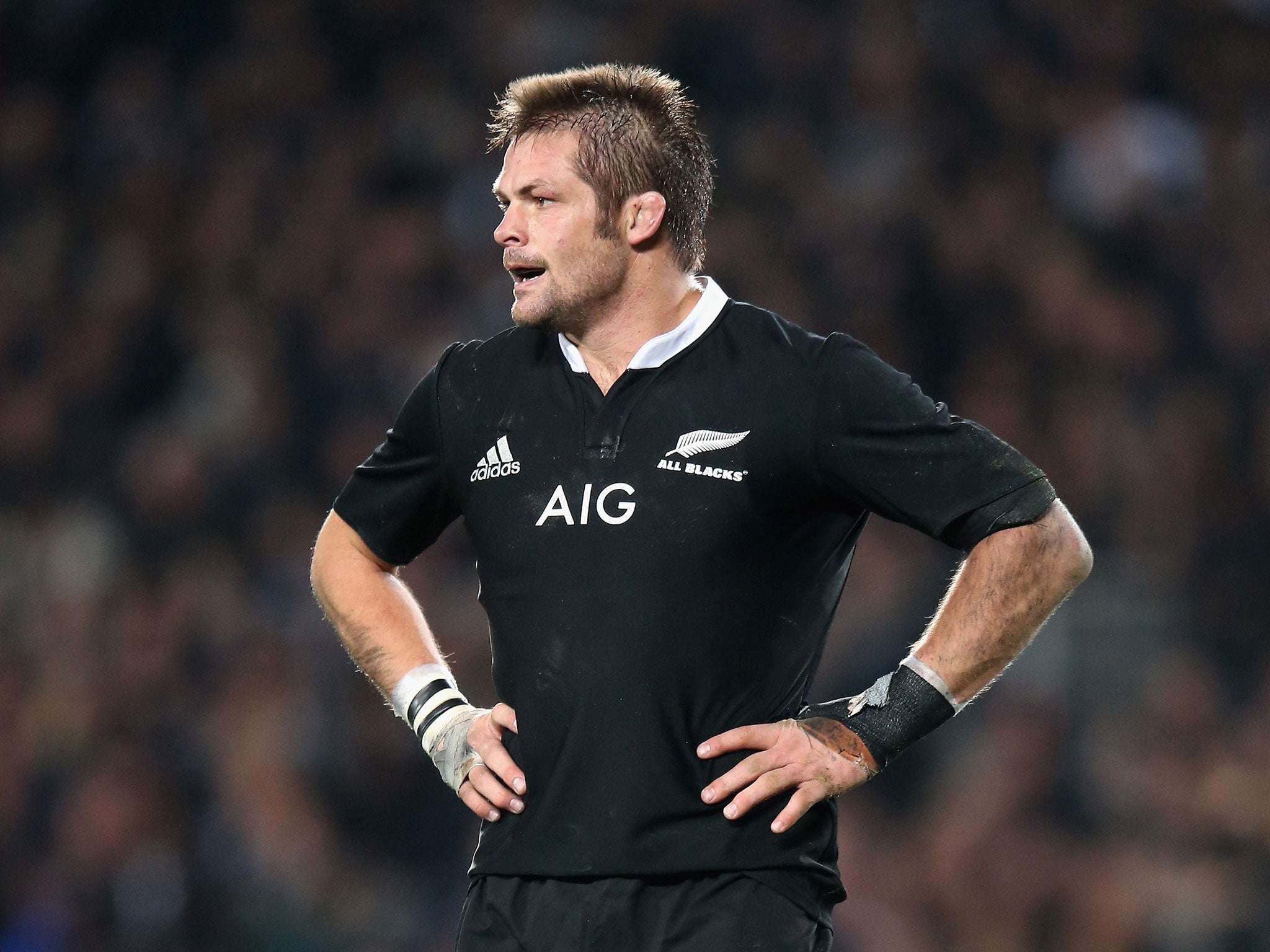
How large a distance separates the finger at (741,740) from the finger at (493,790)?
37 centimetres

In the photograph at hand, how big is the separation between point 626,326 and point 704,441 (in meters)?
0.35

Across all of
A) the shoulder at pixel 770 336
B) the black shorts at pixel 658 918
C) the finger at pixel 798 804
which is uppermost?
the shoulder at pixel 770 336

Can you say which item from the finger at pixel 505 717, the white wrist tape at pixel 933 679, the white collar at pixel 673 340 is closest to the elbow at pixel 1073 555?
the white wrist tape at pixel 933 679

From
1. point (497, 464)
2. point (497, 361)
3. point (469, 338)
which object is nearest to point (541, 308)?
point (497, 361)

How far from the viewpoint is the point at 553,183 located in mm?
3377

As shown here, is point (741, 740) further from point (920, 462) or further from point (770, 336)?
point (770, 336)

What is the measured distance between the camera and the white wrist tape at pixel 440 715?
11.1ft

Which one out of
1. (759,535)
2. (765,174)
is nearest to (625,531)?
(759,535)

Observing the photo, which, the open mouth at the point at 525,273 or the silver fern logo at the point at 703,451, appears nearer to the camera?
the silver fern logo at the point at 703,451

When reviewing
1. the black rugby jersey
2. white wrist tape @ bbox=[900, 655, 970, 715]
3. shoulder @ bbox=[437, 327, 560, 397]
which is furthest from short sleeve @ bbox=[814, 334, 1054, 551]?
shoulder @ bbox=[437, 327, 560, 397]

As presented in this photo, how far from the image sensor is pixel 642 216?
3.45m

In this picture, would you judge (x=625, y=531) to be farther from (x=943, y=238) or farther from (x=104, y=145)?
(x=104, y=145)

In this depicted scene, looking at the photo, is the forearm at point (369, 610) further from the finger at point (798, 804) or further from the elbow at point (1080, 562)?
the elbow at point (1080, 562)

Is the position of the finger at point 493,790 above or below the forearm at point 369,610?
below
